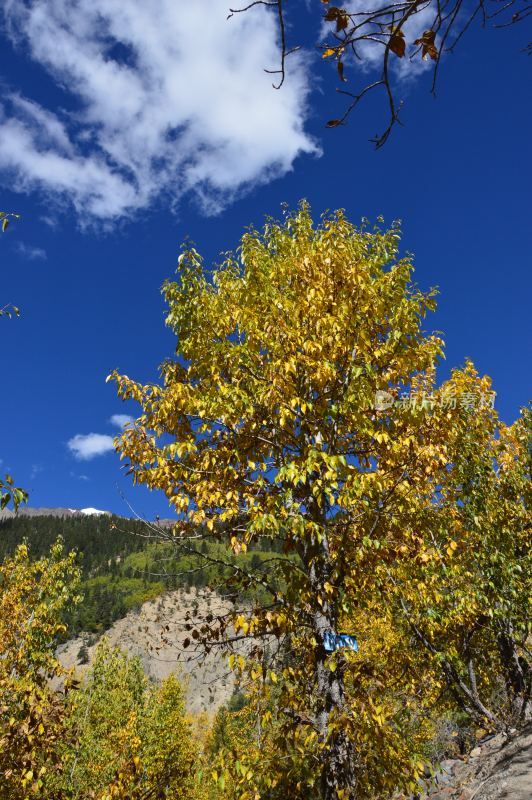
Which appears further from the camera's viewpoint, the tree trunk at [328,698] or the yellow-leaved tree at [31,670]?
the yellow-leaved tree at [31,670]

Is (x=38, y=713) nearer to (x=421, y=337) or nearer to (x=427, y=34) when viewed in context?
(x=421, y=337)

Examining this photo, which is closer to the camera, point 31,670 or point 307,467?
point 307,467

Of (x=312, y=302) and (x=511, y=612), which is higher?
(x=312, y=302)

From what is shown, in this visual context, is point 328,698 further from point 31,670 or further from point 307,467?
point 31,670

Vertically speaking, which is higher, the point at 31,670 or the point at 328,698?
the point at 31,670

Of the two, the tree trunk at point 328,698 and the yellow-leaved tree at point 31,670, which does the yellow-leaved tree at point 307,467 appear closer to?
the tree trunk at point 328,698

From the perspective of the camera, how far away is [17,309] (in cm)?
417

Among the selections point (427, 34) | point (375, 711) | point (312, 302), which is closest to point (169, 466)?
point (312, 302)

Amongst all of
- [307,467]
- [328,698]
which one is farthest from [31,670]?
[307,467]

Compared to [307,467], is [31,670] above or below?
below

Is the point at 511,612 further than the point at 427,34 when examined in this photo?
Yes

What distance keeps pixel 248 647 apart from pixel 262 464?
2.11 metres

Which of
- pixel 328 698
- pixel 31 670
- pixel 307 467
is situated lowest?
pixel 328 698

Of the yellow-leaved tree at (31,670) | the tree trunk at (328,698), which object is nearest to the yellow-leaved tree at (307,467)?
the tree trunk at (328,698)
